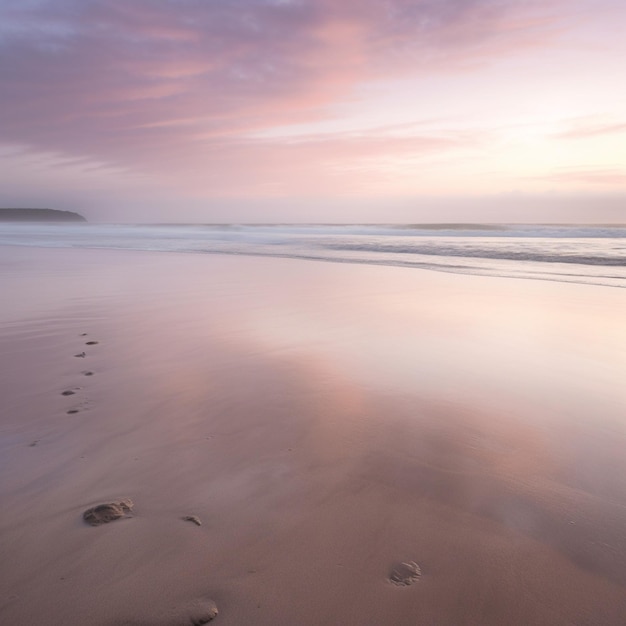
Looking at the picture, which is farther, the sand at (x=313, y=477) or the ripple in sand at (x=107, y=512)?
the ripple in sand at (x=107, y=512)

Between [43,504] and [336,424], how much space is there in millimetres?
1535

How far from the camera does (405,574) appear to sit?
1.63 m

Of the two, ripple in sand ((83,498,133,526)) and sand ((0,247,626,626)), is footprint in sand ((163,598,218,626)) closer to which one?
sand ((0,247,626,626))

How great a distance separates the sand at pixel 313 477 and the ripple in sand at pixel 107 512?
0.04m

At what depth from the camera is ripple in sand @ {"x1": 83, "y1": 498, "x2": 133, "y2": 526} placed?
185cm

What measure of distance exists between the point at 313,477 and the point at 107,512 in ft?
2.95

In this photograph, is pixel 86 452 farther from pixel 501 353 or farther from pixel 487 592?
pixel 501 353

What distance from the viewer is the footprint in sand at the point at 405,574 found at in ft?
5.21

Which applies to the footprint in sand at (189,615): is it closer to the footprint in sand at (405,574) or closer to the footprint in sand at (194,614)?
the footprint in sand at (194,614)

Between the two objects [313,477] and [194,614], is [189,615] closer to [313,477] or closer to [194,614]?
[194,614]

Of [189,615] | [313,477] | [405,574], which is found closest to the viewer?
[189,615]

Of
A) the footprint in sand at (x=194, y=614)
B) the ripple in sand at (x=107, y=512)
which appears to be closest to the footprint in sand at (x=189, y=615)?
the footprint in sand at (x=194, y=614)

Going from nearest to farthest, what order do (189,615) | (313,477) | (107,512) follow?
(189,615) < (107,512) < (313,477)

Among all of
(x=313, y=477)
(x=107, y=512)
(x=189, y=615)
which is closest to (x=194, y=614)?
(x=189, y=615)
